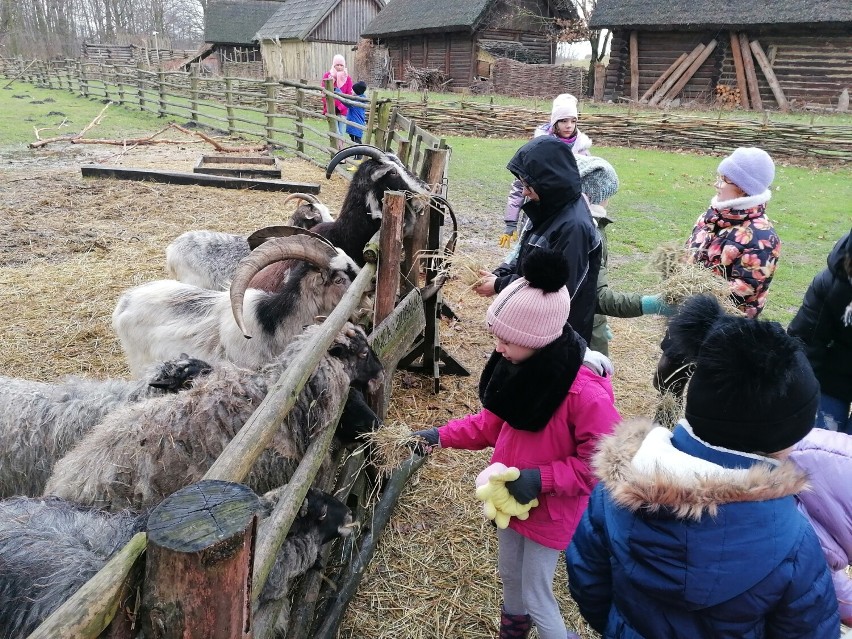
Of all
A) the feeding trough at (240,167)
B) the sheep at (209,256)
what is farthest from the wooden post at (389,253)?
the feeding trough at (240,167)

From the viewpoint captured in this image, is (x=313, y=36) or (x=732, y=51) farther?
(x=313, y=36)

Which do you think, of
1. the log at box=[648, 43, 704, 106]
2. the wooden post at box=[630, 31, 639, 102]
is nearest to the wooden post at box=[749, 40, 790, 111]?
the log at box=[648, 43, 704, 106]

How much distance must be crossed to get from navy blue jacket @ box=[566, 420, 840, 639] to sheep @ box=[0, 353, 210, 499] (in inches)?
86.3

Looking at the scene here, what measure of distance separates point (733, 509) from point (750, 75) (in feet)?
95.9

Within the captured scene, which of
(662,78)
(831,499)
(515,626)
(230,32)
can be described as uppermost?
(230,32)

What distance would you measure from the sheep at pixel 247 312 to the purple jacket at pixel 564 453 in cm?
203

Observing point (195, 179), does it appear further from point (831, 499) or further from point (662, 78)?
point (662, 78)

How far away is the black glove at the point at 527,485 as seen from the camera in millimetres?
2227

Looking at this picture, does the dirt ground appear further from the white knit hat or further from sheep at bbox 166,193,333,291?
the white knit hat

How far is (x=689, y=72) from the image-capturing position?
87.2 ft

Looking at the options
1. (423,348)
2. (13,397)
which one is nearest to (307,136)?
(423,348)

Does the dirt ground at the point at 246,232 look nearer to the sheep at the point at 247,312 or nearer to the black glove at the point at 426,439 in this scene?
the sheep at the point at 247,312

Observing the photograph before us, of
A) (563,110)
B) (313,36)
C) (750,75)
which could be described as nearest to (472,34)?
(313,36)

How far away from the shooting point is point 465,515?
387 centimetres
